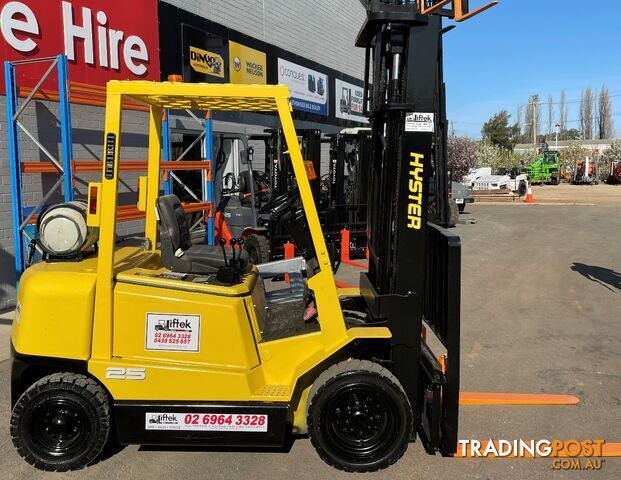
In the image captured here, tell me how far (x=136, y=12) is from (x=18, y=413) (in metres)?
8.40

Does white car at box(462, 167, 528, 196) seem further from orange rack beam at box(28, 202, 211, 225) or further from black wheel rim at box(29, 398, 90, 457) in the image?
black wheel rim at box(29, 398, 90, 457)

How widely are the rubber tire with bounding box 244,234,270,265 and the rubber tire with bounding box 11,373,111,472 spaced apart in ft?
21.1

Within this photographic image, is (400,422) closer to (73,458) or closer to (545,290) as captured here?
(73,458)

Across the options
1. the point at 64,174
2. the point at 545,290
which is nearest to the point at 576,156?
the point at 545,290

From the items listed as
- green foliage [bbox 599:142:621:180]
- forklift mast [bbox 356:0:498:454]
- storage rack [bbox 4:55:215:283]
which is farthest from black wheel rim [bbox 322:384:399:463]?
green foliage [bbox 599:142:621:180]

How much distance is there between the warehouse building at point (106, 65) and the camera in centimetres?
748

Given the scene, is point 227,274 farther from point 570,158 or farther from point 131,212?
point 570,158

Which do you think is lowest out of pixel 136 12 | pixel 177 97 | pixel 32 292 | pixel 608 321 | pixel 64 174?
pixel 608 321

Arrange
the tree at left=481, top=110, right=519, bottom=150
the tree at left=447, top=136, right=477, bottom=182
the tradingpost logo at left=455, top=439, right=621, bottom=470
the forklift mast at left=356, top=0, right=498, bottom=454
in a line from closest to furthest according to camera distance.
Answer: the forklift mast at left=356, top=0, right=498, bottom=454
the tradingpost logo at left=455, top=439, right=621, bottom=470
the tree at left=447, top=136, right=477, bottom=182
the tree at left=481, top=110, right=519, bottom=150

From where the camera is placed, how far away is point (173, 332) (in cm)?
344

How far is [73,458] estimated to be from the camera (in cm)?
351

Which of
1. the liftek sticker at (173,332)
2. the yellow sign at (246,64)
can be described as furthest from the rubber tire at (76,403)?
the yellow sign at (246,64)

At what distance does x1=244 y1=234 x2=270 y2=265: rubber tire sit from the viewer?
10.0 meters

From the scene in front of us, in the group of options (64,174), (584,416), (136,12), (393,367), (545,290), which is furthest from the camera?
(136,12)
